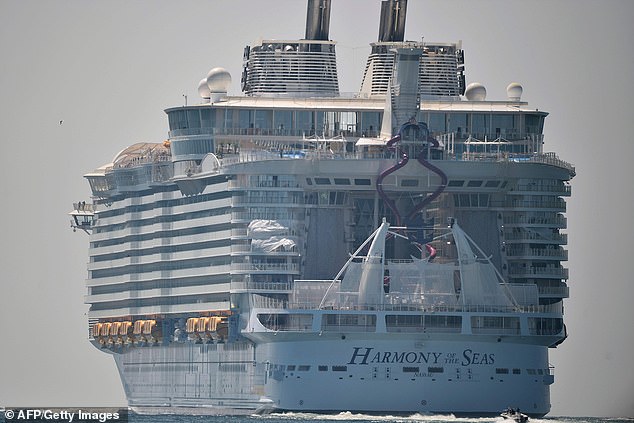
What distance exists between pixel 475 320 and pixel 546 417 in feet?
A: 34.8

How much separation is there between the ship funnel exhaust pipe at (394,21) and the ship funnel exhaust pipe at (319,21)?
124 inches

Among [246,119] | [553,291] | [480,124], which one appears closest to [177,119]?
[246,119]

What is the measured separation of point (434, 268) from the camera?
5103 inches

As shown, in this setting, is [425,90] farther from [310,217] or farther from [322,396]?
[322,396]

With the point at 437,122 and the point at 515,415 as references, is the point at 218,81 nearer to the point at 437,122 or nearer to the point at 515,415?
the point at 437,122

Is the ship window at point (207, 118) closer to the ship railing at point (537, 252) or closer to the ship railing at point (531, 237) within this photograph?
the ship railing at point (531, 237)

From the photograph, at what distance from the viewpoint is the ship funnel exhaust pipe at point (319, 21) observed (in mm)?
144875

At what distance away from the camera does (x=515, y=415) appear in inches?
4877

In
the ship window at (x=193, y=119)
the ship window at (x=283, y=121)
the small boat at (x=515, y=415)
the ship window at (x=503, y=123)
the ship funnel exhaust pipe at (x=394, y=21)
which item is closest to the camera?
the small boat at (x=515, y=415)

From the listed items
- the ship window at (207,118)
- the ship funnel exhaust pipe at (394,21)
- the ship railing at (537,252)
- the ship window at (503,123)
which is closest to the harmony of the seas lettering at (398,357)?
the ship railing at (537,252)

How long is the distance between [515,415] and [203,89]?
31.3 meters

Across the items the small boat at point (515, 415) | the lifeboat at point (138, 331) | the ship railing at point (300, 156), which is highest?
the ship railing at point (300, 156)

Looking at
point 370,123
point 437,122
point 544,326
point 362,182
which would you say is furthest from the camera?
point 437,122

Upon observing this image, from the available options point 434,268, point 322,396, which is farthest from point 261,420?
point 434,268
